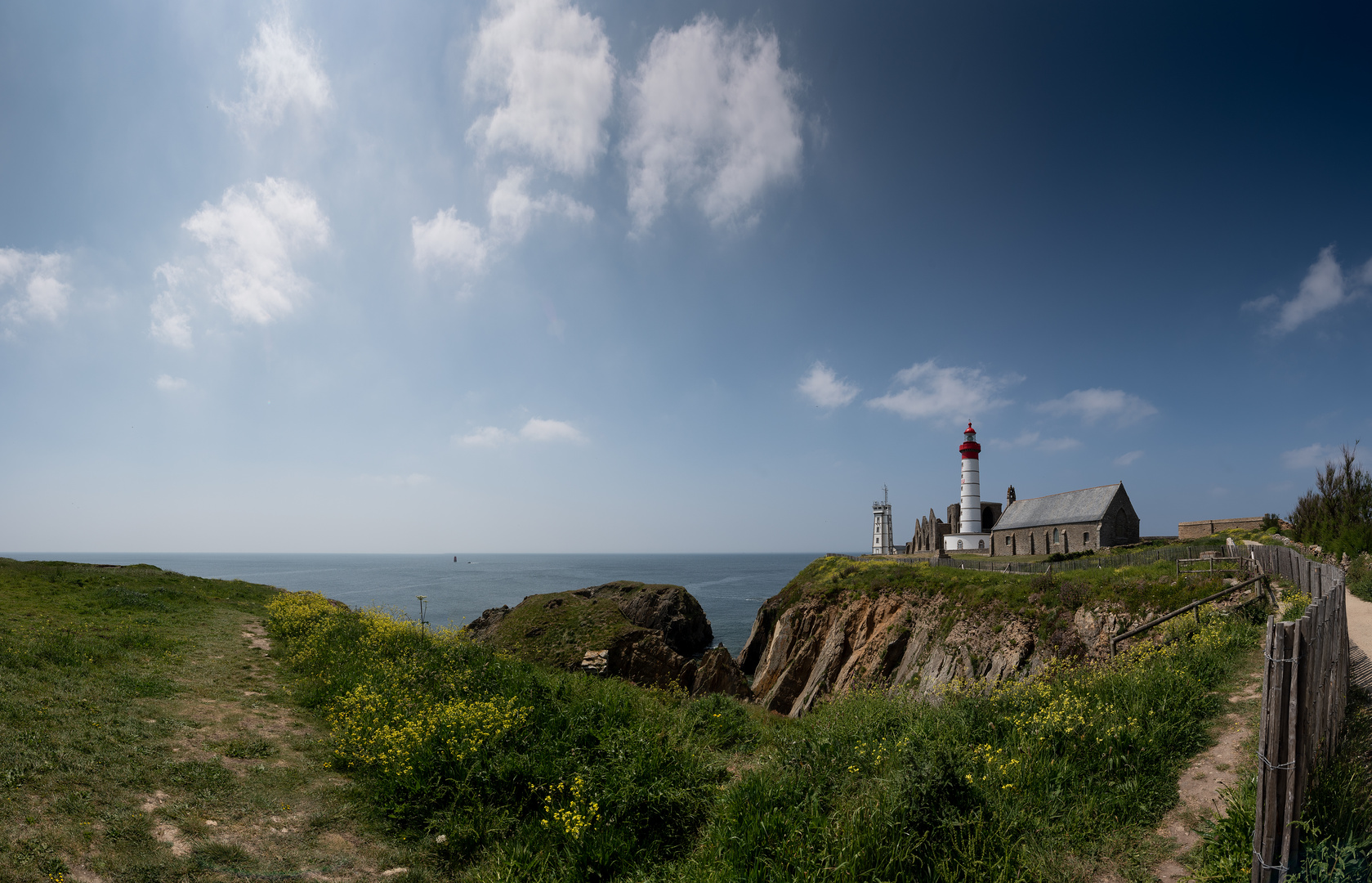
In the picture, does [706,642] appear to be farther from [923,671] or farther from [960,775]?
[960,775]

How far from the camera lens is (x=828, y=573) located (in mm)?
34000

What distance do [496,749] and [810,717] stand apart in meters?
5.75

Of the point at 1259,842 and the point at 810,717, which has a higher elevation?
the point at 1259,842

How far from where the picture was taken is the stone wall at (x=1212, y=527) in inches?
1651

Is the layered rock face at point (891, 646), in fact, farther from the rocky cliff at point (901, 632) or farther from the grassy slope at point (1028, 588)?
the grassy slope at point (1028, 588)

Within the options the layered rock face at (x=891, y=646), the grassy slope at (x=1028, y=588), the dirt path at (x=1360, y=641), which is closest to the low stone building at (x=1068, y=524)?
the grassy slope at (x=1028, y=588)

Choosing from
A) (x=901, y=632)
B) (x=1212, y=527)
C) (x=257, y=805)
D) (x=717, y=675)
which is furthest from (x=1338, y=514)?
(x=257, y=805)

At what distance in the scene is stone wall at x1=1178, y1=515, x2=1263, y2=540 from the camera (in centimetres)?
4194

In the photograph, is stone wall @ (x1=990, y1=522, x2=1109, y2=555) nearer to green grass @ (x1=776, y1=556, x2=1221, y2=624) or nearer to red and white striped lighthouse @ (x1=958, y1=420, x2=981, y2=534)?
red and white striped lighthouse @ (x1=958, y1=420, x2=981, y2=534)

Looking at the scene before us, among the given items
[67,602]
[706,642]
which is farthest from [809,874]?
[706,642]

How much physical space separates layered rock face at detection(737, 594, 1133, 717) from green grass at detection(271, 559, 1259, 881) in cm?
1018

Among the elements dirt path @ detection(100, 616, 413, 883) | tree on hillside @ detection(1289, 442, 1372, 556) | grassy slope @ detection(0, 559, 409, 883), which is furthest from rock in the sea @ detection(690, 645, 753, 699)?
tree on hillside @ detection(1289, 442, 1372, 556)

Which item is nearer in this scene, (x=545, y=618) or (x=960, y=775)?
(x=960, y=775)

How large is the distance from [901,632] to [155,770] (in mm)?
26236
